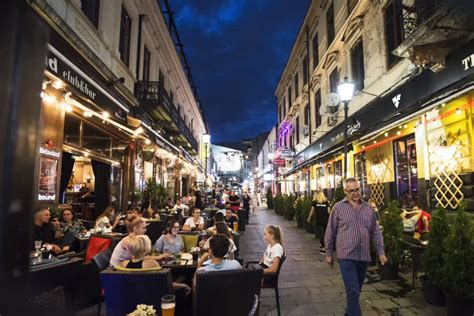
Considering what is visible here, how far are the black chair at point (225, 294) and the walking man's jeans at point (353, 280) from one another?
4.92 ft

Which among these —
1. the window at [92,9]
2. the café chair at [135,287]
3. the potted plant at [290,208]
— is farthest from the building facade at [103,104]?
the potted plant at [290,208]

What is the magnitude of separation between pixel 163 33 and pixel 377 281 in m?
17.0

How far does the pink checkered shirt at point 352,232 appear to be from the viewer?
13.6ft

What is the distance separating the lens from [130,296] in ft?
11.0

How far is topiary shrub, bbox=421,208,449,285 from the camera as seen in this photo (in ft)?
15.1

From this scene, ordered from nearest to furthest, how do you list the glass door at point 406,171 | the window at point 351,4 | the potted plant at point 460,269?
the potted plant at point 460,269 → the glass door at point 406,171 → the window at point 351,4

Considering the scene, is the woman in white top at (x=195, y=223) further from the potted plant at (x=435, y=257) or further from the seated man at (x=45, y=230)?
the potted plant at (x=435, y=257)

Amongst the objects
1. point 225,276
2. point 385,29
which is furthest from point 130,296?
point 385,29

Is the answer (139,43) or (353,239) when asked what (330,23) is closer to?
(139,43)

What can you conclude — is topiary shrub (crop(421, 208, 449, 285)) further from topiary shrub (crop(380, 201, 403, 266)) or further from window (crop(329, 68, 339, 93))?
window (crop(329, 68, 339, 93))

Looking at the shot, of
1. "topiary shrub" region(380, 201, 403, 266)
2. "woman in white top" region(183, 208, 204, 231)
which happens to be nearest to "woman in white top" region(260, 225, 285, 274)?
"topiary shrub" region(380, 201, 403, 266)

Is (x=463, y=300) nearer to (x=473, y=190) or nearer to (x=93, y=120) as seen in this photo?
(x=473, y=190)

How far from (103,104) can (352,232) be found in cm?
663

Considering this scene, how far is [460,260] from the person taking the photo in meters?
4.24
